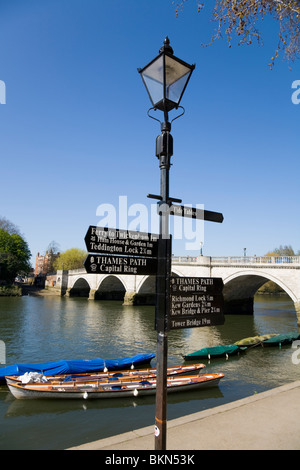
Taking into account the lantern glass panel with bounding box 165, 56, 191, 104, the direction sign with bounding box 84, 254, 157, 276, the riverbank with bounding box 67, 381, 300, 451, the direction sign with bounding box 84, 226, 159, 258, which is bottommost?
the riverbank with bounding box 67, 381, 300, 451

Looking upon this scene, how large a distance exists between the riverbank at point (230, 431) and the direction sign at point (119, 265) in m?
2.66

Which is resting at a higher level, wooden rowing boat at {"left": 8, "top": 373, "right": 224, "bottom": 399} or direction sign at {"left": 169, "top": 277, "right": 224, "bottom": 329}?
direction sign at {"left": 169, "top": 277, "right": 224, "bottom": 329}

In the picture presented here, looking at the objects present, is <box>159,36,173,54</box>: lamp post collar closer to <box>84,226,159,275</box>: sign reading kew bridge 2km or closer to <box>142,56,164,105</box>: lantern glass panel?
<box>142,56,164,105</box>: lantern glass panel

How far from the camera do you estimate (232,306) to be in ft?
142

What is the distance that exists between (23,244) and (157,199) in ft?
252

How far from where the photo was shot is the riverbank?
485cm

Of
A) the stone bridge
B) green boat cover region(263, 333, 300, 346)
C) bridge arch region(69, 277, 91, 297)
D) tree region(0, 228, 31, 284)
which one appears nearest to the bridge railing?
the stone bridge

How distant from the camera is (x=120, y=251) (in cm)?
418

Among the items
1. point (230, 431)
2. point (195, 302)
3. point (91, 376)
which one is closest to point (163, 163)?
point (195, 302)

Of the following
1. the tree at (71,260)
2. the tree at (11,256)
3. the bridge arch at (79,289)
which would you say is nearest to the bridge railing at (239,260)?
the bridge arch at (79,289)

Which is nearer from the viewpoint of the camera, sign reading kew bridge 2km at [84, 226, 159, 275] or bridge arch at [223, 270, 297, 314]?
sign reading kew bridge 2km at [84, 226, 159, 275]

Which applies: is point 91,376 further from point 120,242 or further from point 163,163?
point 163,163

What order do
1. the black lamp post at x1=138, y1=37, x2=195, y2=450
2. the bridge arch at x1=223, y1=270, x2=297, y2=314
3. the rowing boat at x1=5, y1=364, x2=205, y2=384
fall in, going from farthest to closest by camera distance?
the bridge arch at x1=223, y1=270, x2=297, y2=314
the rowing boat at x1=5, y1=364, x2=205, y2=384
the black lamp post at x1=138, y1=37, x2=195, y2=450
